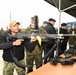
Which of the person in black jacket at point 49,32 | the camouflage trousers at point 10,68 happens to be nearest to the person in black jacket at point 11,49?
the camouflage trousers at point 10,68

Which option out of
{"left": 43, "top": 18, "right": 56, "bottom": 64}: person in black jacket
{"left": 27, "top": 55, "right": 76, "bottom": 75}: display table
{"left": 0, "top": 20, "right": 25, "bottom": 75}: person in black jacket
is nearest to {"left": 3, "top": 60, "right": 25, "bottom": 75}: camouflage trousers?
{"left": 0, "top": 20, "right": 25, "bottom": 75}: person in black jacket

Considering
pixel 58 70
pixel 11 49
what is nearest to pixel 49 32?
pixel 11 49

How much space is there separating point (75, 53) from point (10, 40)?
3.69 feet

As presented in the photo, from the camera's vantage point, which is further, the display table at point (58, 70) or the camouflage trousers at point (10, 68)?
the camouflage trousers at point (10, 68)

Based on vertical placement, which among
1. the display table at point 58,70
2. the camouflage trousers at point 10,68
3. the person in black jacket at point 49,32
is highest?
the person in black jacket at point 49,32

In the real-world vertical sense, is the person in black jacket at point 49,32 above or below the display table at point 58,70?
above

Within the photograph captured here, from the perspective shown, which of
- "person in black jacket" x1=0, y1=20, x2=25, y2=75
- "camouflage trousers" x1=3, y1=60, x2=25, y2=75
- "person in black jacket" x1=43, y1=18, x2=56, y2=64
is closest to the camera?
"person in black jacket" x1=0, y1=20, x2=25, y2=75

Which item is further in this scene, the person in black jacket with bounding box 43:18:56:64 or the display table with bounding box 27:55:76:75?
the person in black jacket with bounding box 43:18:56:64

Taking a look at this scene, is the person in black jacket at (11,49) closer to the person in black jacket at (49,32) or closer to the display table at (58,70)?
the display table at (58,70)

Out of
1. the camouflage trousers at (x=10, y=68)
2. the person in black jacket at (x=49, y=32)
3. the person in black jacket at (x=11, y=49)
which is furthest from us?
the person in black jacket at (x=49, y=32)

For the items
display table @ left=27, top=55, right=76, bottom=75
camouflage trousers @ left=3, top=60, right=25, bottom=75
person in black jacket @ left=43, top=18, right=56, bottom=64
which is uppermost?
person in black jacket @ left=43, top=18, right=56, bottom=64

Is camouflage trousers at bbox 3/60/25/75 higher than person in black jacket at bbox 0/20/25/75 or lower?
lower

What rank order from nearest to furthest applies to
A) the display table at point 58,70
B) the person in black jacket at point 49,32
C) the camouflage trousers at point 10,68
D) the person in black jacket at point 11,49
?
the display table at point 58,70, the person in black jacket at point 11,49, the camouflage trousers at point 10,68, the person in black jacket at point 49,32

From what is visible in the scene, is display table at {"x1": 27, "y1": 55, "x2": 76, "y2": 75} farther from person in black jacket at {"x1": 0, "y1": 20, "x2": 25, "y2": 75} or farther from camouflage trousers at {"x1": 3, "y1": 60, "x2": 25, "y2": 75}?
camouflage trousers at {"x1": 3, "y1": 60, "x2": 25, "y2": 75}
